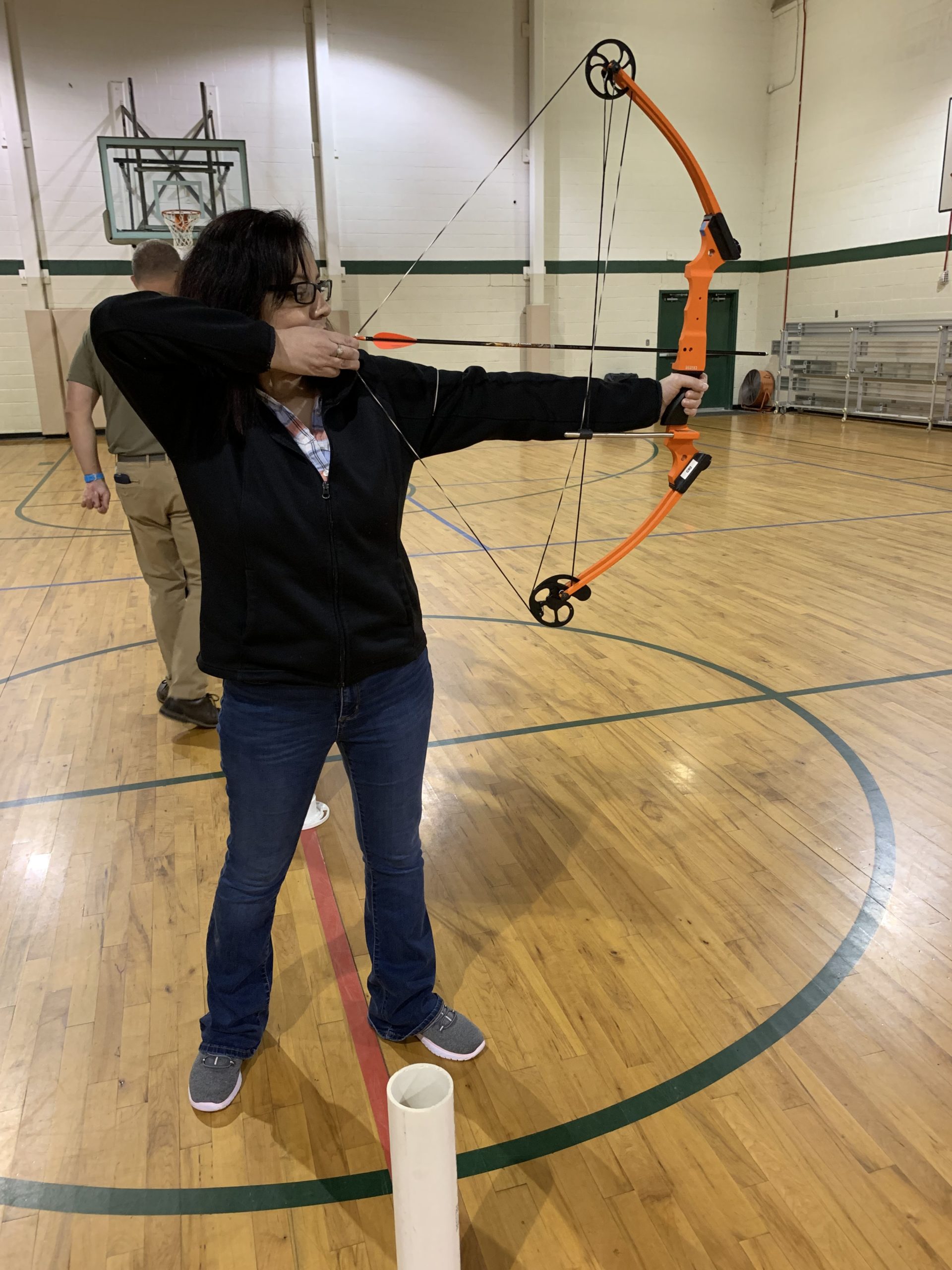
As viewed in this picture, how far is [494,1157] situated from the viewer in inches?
57.5

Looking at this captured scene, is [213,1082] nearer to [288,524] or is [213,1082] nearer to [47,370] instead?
[288,524]

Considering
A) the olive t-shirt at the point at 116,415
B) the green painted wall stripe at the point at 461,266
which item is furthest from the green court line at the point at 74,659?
the green painted wall stripe at the point at 461,266

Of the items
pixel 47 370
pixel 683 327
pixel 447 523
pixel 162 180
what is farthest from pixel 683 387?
pixel 47 370

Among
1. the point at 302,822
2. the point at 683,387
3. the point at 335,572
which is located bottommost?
the point at 302,822

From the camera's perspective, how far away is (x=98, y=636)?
402 centimetres

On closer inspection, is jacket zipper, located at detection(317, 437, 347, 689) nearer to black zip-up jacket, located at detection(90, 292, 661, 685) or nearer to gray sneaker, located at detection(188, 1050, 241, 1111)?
black zip-up jacket, located at detection(90, 292, 661, 685)

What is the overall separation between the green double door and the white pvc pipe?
12.7 metres

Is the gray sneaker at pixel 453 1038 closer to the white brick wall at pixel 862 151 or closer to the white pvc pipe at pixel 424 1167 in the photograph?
the white pvc pipe at pixel 424 1167

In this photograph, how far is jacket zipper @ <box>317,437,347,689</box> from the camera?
4.38 ft

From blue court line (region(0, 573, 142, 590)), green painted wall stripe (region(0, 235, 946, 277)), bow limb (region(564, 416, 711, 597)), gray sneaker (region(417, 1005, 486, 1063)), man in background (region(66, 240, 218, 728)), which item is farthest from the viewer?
green painted wall stripe (region(0, 235, 946, 277))

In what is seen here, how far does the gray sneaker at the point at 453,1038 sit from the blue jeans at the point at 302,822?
0.02 metres

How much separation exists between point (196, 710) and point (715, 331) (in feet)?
40.1

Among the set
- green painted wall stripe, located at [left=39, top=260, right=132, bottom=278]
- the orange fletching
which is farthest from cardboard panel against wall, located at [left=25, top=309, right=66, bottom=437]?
the orange fletching

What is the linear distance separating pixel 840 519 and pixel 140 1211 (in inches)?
230
